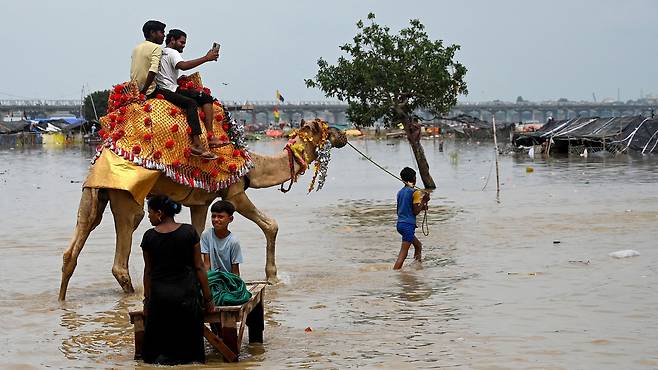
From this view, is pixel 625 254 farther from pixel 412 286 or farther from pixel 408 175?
pixel 412 286

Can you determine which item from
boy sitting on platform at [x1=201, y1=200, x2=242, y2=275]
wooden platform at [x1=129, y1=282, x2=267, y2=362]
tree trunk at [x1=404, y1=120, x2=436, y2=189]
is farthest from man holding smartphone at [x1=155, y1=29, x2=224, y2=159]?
tree trunk at [x1=404, y1=120, x2=436, y2=189]

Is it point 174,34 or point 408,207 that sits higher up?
point 174,34

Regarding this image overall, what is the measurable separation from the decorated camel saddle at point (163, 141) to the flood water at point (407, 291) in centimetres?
136

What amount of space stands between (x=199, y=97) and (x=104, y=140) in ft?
3.49

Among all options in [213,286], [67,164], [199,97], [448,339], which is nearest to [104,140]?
[199,97]

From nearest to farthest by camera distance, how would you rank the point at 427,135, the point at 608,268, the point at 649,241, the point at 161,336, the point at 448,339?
the point at 161,336, the point at 448,339, the point at 608,268, the point at 649,241, the point at 427,135

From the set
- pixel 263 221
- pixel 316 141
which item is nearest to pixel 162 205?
pixel 263 221

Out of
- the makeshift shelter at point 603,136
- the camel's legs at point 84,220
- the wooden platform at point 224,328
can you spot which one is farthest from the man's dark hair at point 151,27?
the makeshift shelter at point 603,136

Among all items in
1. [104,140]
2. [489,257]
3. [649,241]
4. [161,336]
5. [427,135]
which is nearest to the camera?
[161,336]

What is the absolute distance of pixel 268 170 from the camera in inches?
496

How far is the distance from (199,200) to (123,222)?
2.90ft

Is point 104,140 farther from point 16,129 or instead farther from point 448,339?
point 16,129

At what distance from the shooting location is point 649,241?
15.5 meters

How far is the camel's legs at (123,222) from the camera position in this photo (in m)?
11.2
